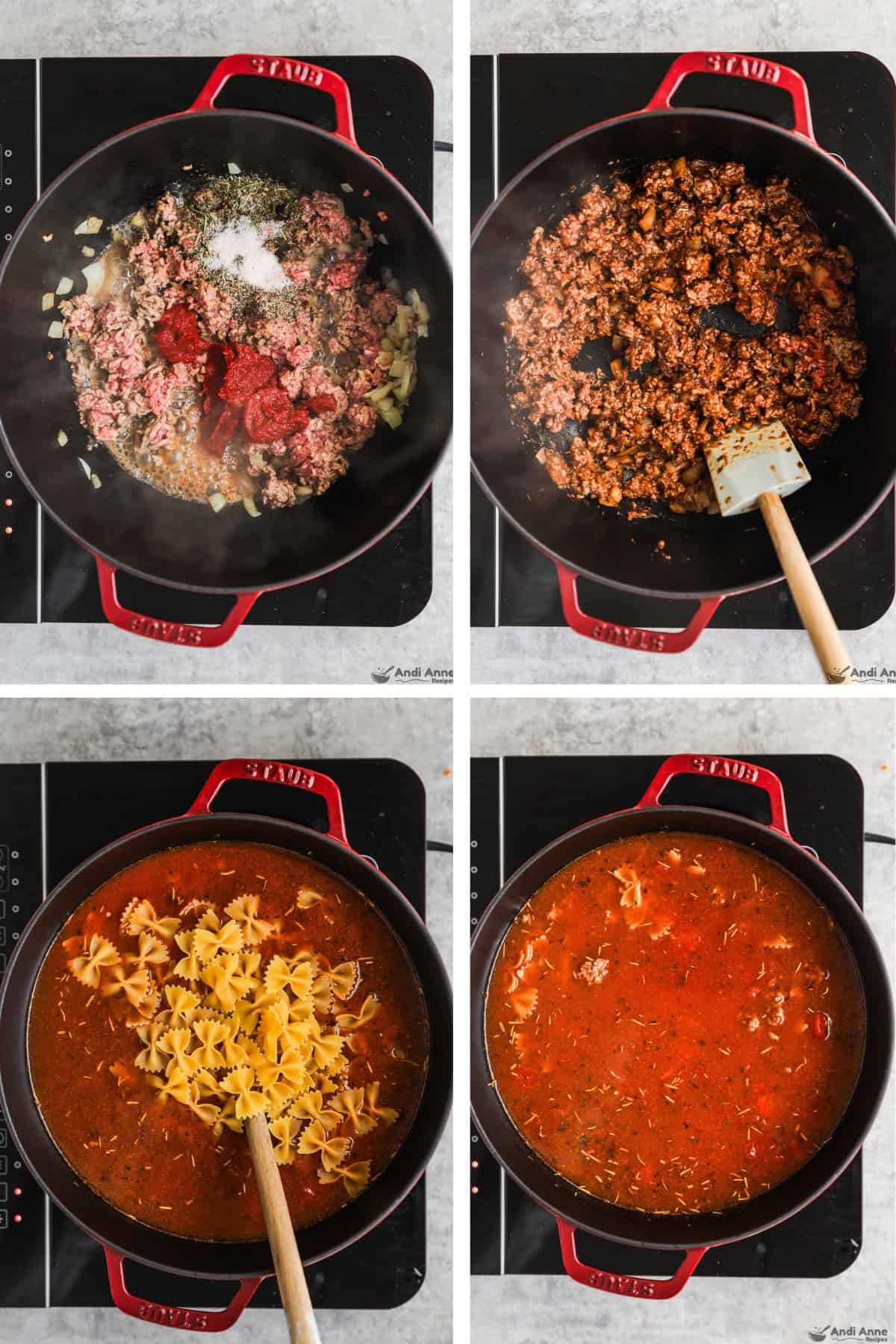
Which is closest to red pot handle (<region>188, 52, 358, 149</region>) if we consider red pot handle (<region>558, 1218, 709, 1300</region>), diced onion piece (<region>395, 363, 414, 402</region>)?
diced onion piece (<region>395, 363, 414, 402</region>)

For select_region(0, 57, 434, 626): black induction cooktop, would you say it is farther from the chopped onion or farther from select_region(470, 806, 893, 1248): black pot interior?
select_region(470, 806, 893, 1248): black pot interior

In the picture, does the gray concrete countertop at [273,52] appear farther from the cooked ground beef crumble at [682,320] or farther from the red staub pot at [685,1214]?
the red staub pot at [685,1214]

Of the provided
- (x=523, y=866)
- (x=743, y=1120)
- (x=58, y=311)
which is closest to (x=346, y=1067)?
(x=523, y=866)

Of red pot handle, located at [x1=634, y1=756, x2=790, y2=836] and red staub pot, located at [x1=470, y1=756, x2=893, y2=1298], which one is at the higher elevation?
red pot handle, located at [x1=634, y1=756, x2=790, y2=836]

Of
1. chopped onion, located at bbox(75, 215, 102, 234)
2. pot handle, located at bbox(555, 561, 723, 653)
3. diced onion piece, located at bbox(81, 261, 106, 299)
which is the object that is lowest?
pot handle, located at bbox(555, 561, 723, 653)

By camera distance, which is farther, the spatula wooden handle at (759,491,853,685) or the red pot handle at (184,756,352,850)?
the red pot handle at (184,756,352,850)

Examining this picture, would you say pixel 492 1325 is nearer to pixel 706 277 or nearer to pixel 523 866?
pixel 523 866

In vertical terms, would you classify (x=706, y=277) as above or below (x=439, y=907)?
above

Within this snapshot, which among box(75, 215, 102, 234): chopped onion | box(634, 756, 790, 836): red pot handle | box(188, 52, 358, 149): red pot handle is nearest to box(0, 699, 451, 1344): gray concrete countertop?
box(634, 756, 790, 836): red pot handle
